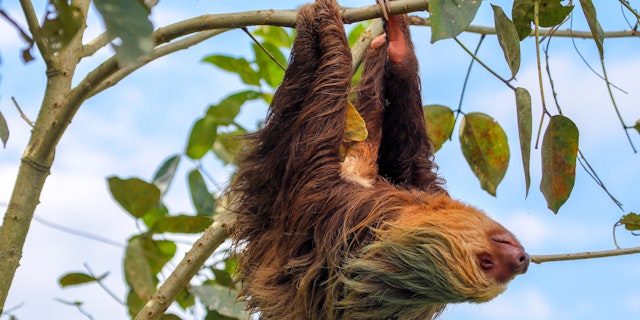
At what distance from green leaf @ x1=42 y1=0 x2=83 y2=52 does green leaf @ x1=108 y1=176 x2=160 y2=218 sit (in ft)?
12.1

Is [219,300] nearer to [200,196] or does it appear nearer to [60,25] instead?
[200,196]

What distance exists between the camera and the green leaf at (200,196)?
21.9 feet

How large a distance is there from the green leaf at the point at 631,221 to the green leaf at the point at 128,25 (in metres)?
4.21

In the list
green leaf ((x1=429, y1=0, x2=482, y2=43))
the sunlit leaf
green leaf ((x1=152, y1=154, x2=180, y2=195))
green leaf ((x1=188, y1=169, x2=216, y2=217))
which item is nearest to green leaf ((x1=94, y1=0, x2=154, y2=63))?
green leaf ((x1=429, y1=0, x2=482, y2=43))

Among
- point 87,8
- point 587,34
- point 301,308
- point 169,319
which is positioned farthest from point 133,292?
point 587,34

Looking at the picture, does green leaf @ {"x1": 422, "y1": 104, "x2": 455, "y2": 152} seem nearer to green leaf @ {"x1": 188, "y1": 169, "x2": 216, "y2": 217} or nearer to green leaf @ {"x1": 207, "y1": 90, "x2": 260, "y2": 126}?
green leaf @ {"x1": 207, "y1": 90, "x2": 260, "y2": 126}

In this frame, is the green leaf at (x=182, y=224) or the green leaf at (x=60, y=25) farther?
the green leaf at (x=182, y=224)

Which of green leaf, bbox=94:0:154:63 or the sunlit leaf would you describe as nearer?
green leaf, bbox=94:0:154:63

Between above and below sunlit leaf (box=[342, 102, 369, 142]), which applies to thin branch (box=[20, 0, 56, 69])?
above

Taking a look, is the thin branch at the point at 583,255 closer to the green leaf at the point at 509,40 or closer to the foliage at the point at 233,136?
the foliage at the point at 233,136

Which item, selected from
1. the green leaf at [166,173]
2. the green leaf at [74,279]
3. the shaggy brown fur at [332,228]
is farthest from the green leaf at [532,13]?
the green leaf at [74,279]

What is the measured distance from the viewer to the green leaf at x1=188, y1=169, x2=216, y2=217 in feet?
21.9

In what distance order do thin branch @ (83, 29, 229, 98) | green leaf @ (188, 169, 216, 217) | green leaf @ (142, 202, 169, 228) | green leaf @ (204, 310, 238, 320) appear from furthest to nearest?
green leaf @ (142, 202, 169, 228)
green leaf @ (188, 169, 216, 217)
green leaf @ (204, 310, 238, 320)
thin branch @ (83, 29, 229, 98)

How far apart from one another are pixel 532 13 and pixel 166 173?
383 cm
